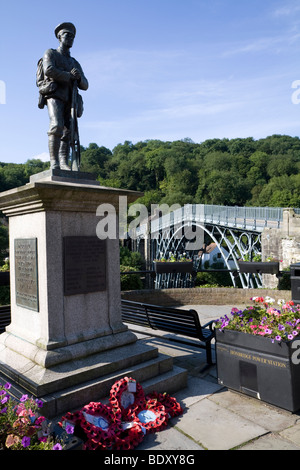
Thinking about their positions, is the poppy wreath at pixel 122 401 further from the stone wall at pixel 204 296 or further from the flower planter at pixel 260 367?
the stone wall at pixel 204 296

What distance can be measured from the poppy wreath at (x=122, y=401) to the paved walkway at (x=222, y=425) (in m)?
0.27

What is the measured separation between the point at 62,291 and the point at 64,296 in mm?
69

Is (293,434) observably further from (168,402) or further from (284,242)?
(284,242)

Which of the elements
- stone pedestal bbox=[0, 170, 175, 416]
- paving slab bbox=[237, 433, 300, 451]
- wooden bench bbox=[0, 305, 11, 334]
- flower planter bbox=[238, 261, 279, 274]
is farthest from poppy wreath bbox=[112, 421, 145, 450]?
flower planter bbox=[238, 261, 279, 274]

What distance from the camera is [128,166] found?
97062 millimetres

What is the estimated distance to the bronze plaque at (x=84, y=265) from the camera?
3.91 meters

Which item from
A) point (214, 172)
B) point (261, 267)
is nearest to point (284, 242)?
point (261, 267)

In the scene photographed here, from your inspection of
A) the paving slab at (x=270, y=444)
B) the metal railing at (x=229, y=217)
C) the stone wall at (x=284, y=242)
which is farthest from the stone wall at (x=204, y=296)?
the metal railing at (x=229, y=217)

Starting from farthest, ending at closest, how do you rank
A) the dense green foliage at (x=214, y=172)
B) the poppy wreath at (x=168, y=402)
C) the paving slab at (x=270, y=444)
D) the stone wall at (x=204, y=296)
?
the dense green foliage at (x=214, y=172), the stone wall at (x=204, y=296), the poppy wreath at (x=168, y=402), the paving slab at (x=270, y=444)

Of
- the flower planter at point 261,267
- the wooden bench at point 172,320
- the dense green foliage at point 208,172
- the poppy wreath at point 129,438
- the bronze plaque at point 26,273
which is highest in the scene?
the dense green foliage at point 208,172

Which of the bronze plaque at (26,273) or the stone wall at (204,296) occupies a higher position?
the bronze plaque at (26,273)

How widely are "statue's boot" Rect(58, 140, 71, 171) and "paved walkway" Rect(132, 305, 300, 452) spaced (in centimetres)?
304

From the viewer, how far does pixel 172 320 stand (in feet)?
17.1

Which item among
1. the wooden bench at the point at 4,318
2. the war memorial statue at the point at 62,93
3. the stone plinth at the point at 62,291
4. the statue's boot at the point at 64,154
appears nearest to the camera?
the stone plinth at the point at 62,291
